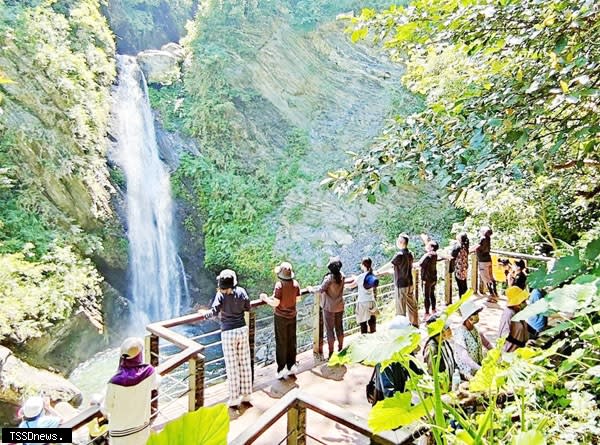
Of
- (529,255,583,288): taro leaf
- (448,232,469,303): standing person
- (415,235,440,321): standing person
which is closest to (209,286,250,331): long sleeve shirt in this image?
(529,255,583,288): taro leaf

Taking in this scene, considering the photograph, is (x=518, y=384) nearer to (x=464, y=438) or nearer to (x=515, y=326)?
(x=464, y=438)

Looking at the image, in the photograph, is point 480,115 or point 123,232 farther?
point 123,232

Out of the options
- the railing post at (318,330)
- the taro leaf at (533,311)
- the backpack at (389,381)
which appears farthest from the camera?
the railing post at (318,330)

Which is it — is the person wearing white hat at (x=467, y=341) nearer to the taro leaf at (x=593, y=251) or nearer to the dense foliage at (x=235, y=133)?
the taro leaf at (x=593, y=251)

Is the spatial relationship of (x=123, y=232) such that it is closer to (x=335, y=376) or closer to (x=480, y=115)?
(x=335, y=376)

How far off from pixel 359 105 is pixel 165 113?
7.72 m

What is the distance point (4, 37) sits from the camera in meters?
9.57

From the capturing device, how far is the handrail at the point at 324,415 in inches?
71.1

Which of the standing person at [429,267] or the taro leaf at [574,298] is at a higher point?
the taro leaf at [574,298]

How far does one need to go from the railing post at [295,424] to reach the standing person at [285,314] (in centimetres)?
191

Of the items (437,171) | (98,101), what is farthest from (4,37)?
(437,171)

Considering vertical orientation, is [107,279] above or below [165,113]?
below

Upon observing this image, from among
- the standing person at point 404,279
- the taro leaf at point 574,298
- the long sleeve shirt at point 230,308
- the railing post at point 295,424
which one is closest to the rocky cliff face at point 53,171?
the long sleeve shirt at point 230,308

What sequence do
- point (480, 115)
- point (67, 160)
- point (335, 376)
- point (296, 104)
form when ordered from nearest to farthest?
point (480, 115) < point (335, 376) < point (67, 160) < point (296, 104)
